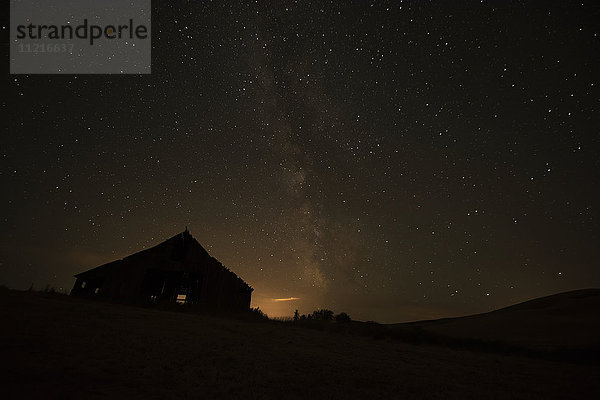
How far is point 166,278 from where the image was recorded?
23.2 metres

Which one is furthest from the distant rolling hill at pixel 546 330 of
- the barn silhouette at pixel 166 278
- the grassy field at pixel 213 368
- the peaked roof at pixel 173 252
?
the peaked roof at pixel 173 252

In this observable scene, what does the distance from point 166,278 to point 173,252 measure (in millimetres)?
1934

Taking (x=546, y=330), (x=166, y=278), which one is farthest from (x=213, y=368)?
(x=546, y=330)

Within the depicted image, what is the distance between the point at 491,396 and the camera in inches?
277

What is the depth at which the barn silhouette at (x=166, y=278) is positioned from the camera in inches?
856

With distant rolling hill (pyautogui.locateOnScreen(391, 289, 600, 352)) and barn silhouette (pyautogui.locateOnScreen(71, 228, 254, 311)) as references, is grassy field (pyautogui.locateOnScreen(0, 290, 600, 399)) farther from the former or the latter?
barn silhouette (pyautogui.locateOnScreen(71, 228, 254, 311))

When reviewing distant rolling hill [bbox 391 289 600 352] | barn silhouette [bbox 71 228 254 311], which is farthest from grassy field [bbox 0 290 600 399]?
barn silhouette [bbox 71 228 254 311]

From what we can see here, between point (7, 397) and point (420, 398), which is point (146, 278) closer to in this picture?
point (7, 397)

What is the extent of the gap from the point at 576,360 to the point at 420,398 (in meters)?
13.4

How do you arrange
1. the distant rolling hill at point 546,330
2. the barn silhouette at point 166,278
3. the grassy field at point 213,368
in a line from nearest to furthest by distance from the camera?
1. the grassy field at point 213,368
2. the distant rolling hill at point 546,330
3. the barn silhouette at point 166,278

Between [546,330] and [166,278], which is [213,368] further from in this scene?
[546,330]

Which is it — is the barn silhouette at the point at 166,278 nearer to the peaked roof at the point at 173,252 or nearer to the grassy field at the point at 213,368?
the peaked roof at the point at 173,252

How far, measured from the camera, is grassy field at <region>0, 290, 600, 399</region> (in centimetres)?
547

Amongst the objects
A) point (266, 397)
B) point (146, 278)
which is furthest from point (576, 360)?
point (146, 278)
